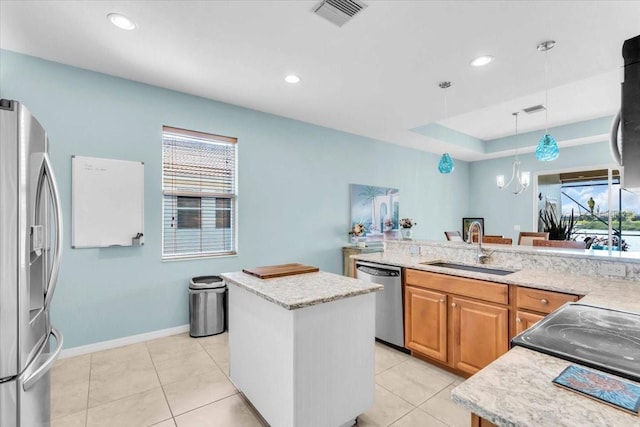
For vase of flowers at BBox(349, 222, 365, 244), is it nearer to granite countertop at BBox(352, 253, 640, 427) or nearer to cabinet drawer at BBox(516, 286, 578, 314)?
cabinet drawer at BBox(516, 286, 578, 314)

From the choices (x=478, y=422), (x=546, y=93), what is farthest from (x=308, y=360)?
(x=546, y=93)

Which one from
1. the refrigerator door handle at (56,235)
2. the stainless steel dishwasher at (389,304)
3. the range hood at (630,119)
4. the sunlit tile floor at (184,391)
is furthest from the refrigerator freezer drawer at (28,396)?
the stainless steel dishwasher at (389,304)

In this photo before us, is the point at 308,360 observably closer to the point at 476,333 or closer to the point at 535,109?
the point at 476,333

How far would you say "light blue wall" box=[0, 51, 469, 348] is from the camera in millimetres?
2834

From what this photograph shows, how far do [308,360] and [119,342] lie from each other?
8.13 ft

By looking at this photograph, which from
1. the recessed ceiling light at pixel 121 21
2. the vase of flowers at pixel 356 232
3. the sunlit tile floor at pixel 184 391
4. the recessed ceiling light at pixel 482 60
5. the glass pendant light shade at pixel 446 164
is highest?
the recessed ceiling light at pixel 482 60

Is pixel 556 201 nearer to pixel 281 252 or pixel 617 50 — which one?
pixel 617 50

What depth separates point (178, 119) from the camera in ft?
11.3

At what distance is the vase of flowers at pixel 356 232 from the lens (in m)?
4.94

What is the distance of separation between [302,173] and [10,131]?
11.2 ft

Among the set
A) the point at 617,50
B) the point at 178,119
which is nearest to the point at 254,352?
the point at 178,119

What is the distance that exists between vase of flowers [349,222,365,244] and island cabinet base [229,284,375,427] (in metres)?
2.95

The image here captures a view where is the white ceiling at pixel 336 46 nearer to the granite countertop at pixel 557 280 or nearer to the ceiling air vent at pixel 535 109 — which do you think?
the ceiling air vent at pixel 535 109

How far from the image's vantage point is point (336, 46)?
2.54 metres
